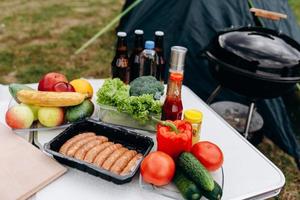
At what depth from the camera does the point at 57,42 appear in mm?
4238

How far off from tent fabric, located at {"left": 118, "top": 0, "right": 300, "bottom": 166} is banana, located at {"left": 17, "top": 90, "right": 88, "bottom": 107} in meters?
1.50

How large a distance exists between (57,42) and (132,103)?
3.01 metres

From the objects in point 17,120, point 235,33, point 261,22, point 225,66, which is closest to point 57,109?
point 17,120

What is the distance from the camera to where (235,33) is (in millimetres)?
2180

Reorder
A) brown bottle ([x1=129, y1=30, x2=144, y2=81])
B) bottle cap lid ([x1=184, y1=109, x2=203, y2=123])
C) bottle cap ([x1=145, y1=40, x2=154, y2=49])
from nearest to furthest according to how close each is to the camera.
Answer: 1. bottle cap lid ([x1=184, y1=109, x2=203, y2=123])
2. bottle cap ([x1=145, y1=40, x2=154, y2=49])
3. brown bottle ([x1=129, y1=30, x2=144, y2=81])

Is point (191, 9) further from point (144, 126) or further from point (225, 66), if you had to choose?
point (144, 126)

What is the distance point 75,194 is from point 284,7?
269 centimetres

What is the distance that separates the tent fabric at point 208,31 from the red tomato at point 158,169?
5.51ft

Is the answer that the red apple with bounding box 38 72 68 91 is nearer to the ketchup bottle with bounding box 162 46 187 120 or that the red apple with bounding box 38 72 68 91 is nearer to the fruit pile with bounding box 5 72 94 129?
the fruit pile with bounding box 5 72 94 129

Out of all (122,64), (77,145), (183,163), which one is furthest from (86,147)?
(122,64)

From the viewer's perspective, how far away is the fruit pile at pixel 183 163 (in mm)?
1207

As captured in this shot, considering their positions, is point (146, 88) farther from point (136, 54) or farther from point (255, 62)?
point (255, 62)


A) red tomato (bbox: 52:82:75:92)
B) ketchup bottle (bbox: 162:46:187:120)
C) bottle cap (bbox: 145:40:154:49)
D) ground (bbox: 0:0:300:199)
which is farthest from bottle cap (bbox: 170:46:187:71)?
ground (bbox: 0:0:300:199)

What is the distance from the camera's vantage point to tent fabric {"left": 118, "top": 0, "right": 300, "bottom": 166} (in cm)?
286
